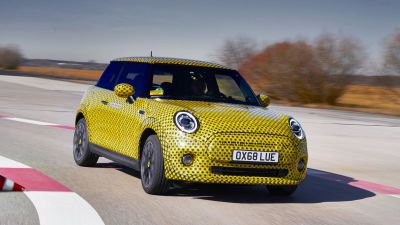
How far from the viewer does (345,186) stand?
9719 millimetres

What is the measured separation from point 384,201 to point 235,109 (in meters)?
1.98

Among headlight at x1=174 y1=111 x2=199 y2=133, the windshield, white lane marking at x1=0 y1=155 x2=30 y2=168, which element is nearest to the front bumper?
headlight at x1=174 y1=111 x2=199 y2=133

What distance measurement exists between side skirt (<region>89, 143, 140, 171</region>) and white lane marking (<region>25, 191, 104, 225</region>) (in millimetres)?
883

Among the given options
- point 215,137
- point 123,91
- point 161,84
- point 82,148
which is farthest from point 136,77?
point 215,137

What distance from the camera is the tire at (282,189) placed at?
27.3ft

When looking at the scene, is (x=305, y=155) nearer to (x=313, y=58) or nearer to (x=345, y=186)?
(x=345, y=186)

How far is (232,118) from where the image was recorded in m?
7.84

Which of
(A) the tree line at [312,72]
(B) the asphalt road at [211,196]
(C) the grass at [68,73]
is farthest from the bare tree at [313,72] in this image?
(C) the grass at [68,73]

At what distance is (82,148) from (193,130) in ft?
9.56

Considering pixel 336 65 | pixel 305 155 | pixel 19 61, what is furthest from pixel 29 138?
pixel 19 61

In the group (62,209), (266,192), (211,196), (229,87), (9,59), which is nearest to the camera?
(62,209)

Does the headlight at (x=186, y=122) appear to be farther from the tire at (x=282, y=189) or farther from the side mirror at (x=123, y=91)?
the tire at (x=282, y=189)

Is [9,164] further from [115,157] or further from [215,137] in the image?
[215,137]

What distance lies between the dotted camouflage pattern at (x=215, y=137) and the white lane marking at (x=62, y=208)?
97 cm
